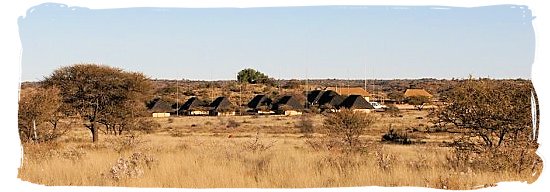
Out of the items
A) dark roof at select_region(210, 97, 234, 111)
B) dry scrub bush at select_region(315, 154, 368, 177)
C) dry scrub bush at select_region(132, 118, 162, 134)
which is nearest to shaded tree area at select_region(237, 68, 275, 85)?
dry scrub bush at select_region(315, 154, 368, 177)

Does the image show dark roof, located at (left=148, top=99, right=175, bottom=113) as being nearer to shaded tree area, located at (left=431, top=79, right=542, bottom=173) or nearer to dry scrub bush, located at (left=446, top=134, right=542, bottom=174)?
shaded tree area, located at (left=431, top=79, right=542, bottom=173)

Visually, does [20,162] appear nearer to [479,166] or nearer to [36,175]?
[36,175]

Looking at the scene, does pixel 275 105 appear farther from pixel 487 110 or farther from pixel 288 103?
pixel 487 110

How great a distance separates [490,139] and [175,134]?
9.37 m

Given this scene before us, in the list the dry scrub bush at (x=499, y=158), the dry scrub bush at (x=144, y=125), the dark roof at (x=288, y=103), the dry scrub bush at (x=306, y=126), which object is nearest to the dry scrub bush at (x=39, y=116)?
the dark roof at (x=288, y=103)

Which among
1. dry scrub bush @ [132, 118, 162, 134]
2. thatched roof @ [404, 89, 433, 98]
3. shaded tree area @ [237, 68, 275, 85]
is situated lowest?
dry scrub bush @ [132, 118, 162, 134]

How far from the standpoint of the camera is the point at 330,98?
10.9 metres

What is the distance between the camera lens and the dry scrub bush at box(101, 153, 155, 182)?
5.21 m

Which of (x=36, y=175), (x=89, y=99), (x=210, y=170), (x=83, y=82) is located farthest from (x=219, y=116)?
(x=36, y=175)

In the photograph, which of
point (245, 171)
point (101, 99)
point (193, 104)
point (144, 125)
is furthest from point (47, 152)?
point (144, 125)

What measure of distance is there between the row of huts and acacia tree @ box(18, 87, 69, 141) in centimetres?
180

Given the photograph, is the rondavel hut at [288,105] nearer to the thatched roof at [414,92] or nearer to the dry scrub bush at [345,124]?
the dry scrub bush at [345,124]

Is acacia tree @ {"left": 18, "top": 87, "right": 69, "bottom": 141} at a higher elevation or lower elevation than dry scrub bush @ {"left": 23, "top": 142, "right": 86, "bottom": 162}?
higher

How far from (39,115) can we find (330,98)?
5173 mm
